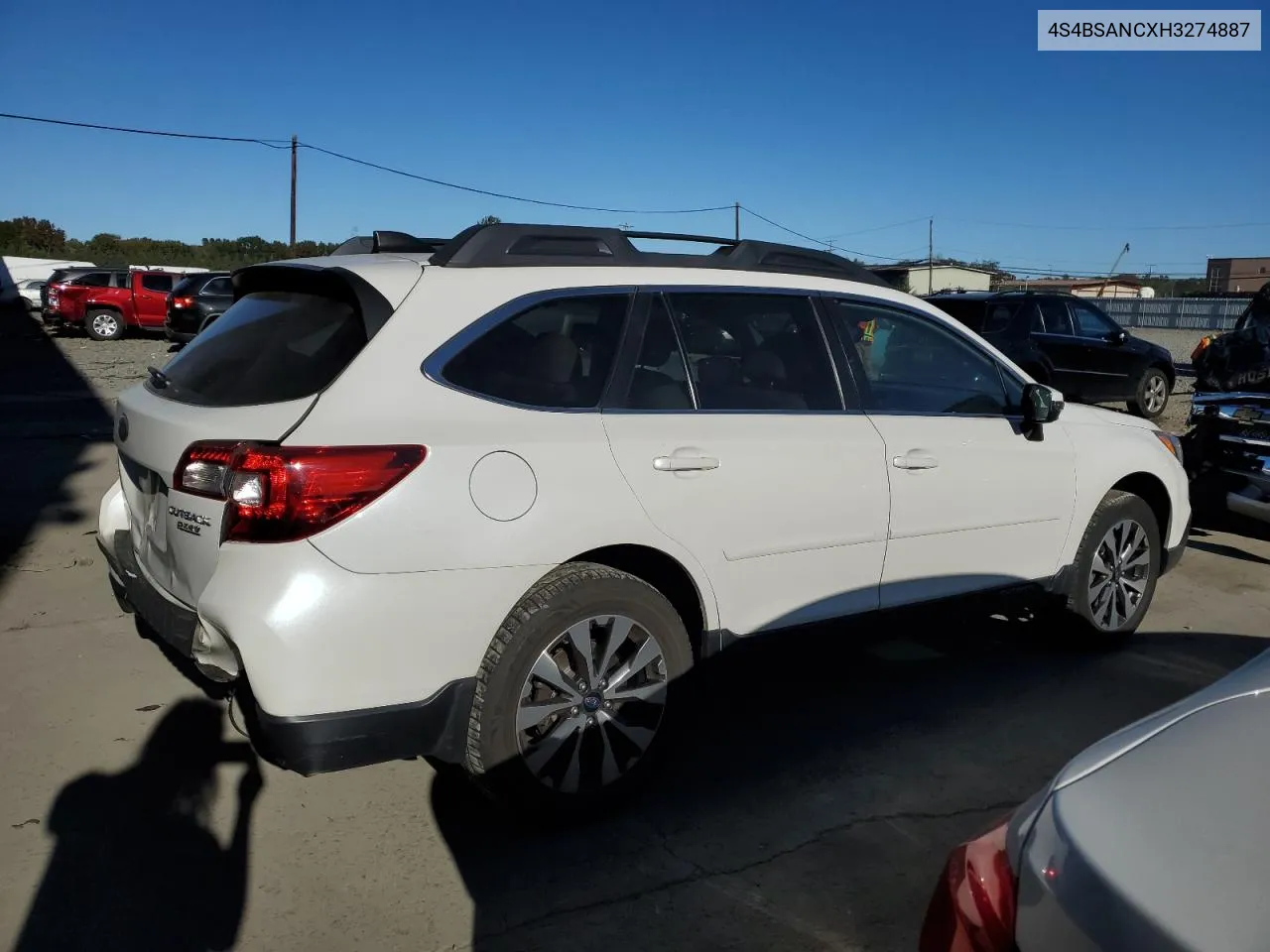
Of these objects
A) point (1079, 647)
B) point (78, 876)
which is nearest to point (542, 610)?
point (78, 876)

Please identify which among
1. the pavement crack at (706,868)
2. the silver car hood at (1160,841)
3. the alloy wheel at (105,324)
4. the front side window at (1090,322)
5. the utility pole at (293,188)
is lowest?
the pavement crack at (706,868)

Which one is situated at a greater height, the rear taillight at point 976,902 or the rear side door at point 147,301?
the rear side door at point 147,301

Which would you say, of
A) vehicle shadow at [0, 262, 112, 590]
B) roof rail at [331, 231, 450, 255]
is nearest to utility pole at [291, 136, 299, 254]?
vehicle shadow at [0, 262, 112, 590]

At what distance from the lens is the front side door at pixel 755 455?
3338mm

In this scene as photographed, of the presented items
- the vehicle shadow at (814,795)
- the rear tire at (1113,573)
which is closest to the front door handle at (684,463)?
the vehicle shadow at (814,795)

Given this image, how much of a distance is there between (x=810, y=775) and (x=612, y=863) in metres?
0.92

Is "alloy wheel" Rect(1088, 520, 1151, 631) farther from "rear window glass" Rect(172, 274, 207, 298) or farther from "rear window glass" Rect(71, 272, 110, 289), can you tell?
"rear window glass" Rect(71, 272, 110, 289)

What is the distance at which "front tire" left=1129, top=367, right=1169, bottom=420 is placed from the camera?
13969mm

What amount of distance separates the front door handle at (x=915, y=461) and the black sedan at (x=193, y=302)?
18.1 m

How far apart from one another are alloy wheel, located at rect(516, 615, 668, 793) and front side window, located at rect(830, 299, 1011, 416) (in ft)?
4.77

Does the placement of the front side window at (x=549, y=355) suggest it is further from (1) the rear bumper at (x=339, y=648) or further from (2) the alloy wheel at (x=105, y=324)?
(2) the alloy wheel at (x=105, y=324)

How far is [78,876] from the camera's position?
294cm

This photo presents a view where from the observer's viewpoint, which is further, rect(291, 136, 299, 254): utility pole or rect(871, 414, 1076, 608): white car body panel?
rect(291, 136, 299, 254): utility pole

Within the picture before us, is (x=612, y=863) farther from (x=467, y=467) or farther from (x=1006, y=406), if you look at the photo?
(x=1006, y=406)
